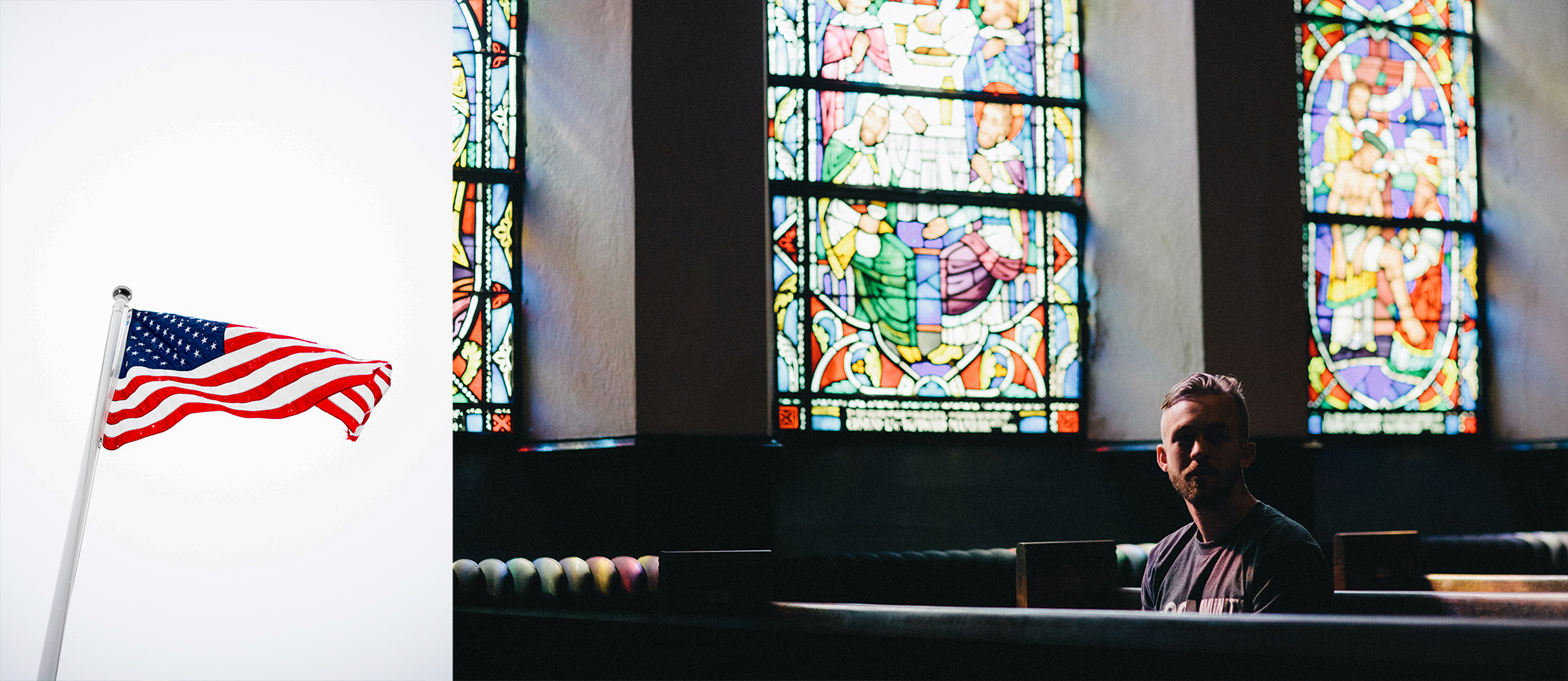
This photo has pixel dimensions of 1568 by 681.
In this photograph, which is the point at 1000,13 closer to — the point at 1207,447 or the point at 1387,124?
the point at 1387,124

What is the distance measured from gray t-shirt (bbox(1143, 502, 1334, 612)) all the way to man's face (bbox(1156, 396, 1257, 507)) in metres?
0.07

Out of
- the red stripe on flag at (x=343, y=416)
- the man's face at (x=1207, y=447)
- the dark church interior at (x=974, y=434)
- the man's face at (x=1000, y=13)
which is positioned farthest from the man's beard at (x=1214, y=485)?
the man's face at (x=1000, y=13)

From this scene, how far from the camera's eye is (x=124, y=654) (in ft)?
7.95

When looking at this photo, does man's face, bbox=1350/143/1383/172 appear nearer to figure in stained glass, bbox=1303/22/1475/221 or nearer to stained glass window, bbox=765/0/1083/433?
figure in stained glass, bbox=1303/22/1475/221

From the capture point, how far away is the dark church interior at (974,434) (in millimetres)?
4148

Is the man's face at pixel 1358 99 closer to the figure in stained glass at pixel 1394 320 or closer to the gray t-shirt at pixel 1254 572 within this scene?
the figure in stained glass at pixel 1394 320

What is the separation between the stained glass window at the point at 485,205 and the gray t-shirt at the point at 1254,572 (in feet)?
9.16

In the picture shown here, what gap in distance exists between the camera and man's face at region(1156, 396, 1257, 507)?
2170 millimetres

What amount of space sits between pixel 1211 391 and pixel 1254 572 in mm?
319

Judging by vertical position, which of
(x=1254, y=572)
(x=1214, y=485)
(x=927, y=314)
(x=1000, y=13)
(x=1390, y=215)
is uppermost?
(x=1000, y=13)

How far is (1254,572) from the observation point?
2039 mm

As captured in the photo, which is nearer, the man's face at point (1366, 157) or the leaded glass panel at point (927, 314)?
the leaded glass panel at point (927, 314)

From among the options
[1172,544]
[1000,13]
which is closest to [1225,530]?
[1172,544]

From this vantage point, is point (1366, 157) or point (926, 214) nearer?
point (926, 214)
